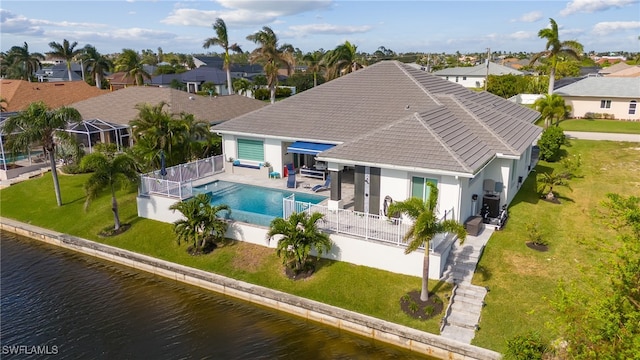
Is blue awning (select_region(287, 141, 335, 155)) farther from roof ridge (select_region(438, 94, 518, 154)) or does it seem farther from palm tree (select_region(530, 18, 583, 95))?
palm tree (select_region(530, 18, 583, 95))

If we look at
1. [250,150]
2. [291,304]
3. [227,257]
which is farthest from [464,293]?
[250,150]

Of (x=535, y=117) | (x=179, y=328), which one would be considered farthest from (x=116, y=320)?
(x=535, y=117)

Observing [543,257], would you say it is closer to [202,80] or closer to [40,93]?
[40,93]

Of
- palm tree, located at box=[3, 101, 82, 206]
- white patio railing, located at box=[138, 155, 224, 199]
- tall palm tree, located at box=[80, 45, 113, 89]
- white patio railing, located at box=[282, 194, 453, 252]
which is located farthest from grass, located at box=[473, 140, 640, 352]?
tall palm tree, located at box=[80, 45, 113, 89]

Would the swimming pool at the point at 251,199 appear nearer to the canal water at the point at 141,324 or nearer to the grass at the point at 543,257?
the canal water at the point at 141,324

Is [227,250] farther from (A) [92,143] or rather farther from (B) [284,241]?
(A) [92,143]

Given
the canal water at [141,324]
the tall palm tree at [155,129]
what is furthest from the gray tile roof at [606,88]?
the canal water at [141,324]
